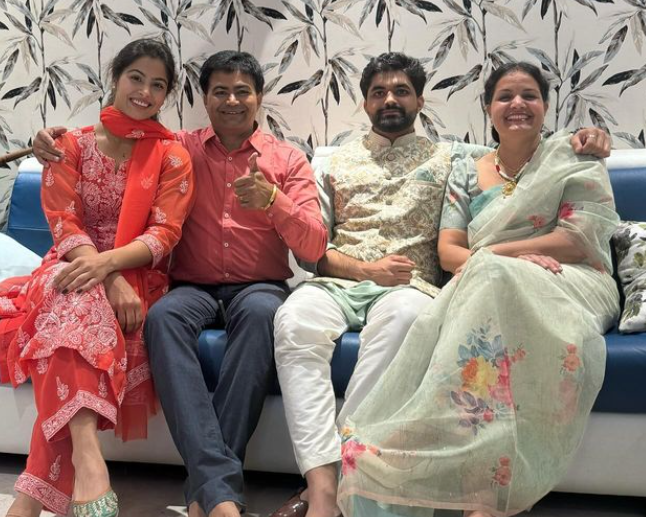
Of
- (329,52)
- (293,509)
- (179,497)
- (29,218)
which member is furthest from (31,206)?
(293,509)

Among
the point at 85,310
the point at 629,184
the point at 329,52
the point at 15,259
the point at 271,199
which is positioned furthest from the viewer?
the point at 329,52

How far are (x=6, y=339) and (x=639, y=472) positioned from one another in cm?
178

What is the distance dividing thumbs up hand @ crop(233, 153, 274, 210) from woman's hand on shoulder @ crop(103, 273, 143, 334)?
1.38 ft

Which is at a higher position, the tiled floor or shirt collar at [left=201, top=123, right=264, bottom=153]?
shirt collar at [left=201, top=123, right=264, bottom=153]

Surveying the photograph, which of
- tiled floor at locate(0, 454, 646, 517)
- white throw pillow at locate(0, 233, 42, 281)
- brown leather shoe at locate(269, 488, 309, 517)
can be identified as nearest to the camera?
brown leather shoe at locate(269, 488, 309, 517)

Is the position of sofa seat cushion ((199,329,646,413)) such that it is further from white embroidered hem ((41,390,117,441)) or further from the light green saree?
white embroidered hem ((41,390,117,441))

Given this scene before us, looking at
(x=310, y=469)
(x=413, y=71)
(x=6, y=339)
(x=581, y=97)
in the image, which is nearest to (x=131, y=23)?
(x=413, y=71)

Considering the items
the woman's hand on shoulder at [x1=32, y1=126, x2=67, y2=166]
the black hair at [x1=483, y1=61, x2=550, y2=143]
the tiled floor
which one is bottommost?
the tiled floor

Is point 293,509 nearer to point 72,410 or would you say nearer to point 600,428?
point 72,410

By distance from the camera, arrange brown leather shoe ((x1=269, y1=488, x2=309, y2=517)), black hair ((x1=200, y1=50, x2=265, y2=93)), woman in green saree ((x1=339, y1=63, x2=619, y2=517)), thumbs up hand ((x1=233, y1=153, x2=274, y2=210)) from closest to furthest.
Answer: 1. woman in green saree ((x1=339, y1=63, x2=619, y2=517))
2. brown leather shoe ((x1=269, y1=488, x2=309, y2=517))
3. thumbs up hand ((x1=233, y1=153, x2=274, y2=210))
4. black hair ((x1=200, y1=50, x2=265, y2=93))

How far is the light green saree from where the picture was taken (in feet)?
5.40

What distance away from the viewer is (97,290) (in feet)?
6.52

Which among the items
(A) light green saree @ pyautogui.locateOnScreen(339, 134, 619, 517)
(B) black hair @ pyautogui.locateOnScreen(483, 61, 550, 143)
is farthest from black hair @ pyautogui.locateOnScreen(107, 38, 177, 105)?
(A) light green saree @ pyautogui.locateOnScreen(339, 134, 619, 517)

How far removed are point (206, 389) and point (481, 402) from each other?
0.73m
